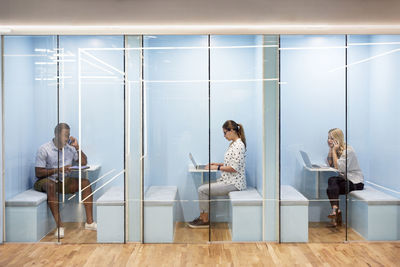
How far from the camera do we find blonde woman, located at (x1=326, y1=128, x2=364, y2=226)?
4.20 meters

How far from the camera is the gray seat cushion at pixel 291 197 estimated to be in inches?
165

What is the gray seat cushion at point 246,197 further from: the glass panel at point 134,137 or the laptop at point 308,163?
the glass panel at point 134,137

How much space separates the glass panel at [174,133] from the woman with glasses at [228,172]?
58mm

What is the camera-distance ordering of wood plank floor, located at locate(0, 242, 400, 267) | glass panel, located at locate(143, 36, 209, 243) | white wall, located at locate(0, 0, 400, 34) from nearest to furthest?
white wall, located at locate(0, 0, 400, 34)
wood plank floor, located at locate(0, 242, 400, 267)
glass panel, located at locate(143, 36, 209, 243)

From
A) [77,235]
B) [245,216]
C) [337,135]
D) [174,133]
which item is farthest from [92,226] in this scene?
[337,135]

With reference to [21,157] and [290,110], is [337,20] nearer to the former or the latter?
[290,110]

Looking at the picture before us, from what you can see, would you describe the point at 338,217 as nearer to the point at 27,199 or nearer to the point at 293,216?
the point at 293,216

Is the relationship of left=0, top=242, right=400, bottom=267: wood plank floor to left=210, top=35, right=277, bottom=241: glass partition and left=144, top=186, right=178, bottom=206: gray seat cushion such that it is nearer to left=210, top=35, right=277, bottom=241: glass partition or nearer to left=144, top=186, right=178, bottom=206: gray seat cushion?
left=210, top=35, right=277, bottom=241: glass partition

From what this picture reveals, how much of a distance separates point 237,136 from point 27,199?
97.5 inches

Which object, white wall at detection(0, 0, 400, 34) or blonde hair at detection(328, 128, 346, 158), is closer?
white wall at detection(0, 0, 400, 34)

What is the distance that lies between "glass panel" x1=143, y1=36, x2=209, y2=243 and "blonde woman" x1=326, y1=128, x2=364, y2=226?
143cm

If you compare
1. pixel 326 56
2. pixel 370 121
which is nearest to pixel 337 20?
pixel 326 56

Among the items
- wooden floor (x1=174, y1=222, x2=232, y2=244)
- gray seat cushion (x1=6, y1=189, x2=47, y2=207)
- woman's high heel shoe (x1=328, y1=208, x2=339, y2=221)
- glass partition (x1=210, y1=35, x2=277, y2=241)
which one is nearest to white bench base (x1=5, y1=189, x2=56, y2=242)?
gray seat cushion (x1=6, y1=189, x2=47, y2=207)

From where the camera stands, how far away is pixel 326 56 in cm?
415
